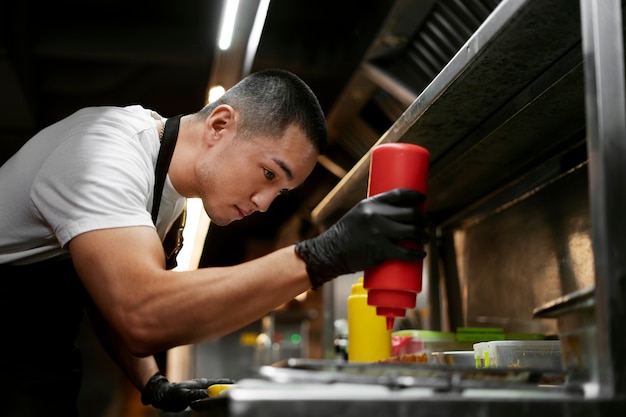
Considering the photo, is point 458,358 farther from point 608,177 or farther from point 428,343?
point 608,177

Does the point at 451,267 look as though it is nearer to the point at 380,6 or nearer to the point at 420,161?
the point at 380,6

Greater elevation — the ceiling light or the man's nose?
the ceiling light

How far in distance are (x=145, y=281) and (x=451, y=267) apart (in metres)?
1.61

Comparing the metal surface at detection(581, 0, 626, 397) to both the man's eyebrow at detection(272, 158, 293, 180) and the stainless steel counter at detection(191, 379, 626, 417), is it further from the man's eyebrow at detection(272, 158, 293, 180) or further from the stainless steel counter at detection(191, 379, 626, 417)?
the man's eyebrow at detection(272, 158, 293, 180)

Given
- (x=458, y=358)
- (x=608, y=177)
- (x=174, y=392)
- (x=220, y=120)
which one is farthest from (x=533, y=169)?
(x=174, y=392)

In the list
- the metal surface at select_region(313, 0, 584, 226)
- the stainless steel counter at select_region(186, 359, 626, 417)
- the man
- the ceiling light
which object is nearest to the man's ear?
the man

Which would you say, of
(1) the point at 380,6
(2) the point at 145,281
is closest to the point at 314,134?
(2) the point at 145,281

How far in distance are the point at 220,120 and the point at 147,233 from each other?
1.77 feet

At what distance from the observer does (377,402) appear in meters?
0.83

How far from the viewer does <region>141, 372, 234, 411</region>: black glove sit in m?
1.71

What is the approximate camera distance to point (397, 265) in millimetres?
1134

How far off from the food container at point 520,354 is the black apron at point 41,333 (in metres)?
0.85

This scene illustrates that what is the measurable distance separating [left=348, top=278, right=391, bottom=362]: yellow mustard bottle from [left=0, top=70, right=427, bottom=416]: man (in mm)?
352

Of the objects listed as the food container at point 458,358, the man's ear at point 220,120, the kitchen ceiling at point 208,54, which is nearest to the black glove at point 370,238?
the food container at point 458,358
